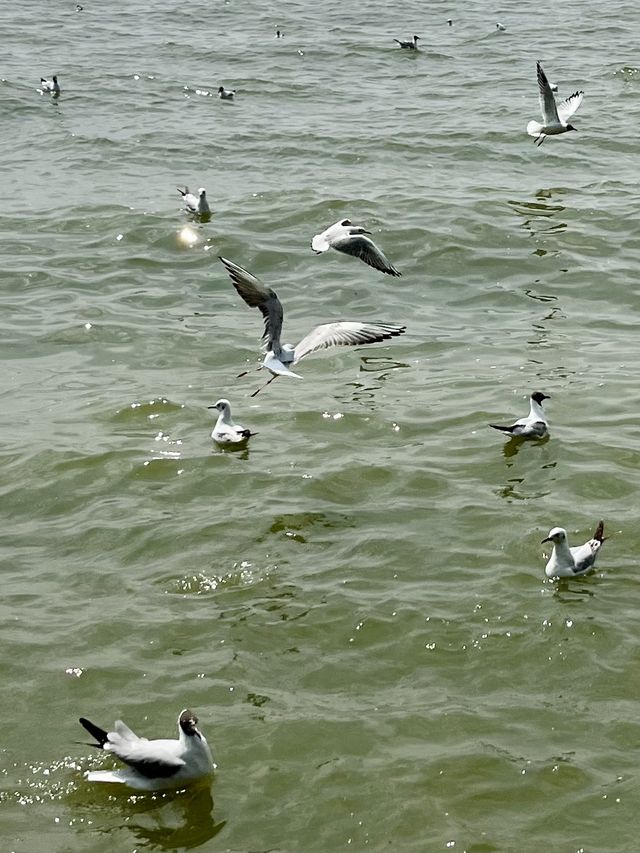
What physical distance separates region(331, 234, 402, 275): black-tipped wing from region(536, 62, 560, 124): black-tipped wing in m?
6.88

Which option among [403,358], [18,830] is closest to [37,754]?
[18,830]

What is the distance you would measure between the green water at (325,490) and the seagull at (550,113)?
612 mm

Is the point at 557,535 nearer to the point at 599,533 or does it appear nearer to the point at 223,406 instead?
the point at 599,533

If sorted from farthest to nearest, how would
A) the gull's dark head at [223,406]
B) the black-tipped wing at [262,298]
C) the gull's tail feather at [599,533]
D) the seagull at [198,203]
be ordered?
the seagull at [198,203], the gull's dark head at [223,406], the black-tipped wing at [262,298], the gull's tail feather at [599,533]

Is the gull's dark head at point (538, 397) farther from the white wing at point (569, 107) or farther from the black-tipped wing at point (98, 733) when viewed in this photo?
the white wing at point (569, 107)

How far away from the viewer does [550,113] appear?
67.6 feet

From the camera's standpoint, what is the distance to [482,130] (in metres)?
22.7

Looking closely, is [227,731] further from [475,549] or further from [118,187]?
[118,187]

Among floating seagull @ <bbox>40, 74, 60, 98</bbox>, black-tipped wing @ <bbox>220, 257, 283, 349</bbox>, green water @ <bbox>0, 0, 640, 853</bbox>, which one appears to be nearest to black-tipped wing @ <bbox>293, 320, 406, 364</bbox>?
black-tipped wing @ <bbox>220, 257, 283, 349</bbox>

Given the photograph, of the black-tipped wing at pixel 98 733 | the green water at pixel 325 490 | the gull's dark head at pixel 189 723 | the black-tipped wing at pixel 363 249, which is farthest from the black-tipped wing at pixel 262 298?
the black-tipped wing at pixel 98 733

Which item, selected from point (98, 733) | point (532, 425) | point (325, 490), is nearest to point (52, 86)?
point (532, 425)

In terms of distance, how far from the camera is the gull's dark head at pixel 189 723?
6.69 meters

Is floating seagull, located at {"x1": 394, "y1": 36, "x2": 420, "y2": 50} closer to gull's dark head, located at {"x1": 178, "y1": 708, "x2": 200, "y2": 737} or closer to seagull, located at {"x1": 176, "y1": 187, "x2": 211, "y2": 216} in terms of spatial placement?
seagull, located at {"x1": 176, "y1": 187, "x2": 211, "y2": 216}

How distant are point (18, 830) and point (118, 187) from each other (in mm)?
14762
